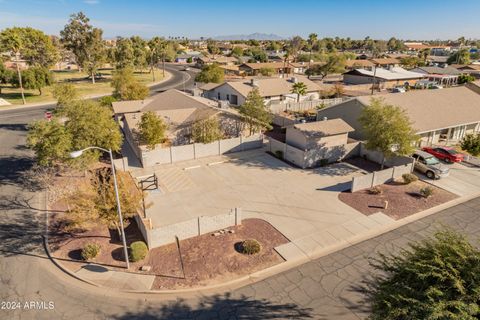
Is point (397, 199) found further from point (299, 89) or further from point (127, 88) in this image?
point (127, 88)

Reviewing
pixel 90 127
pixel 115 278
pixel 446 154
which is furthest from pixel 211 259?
pixel 446 154

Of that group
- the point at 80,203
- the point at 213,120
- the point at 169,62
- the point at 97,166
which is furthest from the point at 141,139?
the point at 169,62

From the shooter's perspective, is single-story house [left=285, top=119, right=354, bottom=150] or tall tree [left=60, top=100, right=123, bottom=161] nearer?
tall tree [left=60, top=100, right=123, bottom=161]

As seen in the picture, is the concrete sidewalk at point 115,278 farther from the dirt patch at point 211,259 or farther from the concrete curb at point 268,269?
the dirt patch at point 211,259

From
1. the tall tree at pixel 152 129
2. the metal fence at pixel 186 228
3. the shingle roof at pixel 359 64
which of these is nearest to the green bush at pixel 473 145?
the metal fence at pixel 186 228

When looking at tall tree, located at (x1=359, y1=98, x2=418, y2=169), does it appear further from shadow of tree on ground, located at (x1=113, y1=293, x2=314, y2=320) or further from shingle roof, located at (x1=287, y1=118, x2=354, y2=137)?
shadow of tree on ground, located at (x1=113, y1=293, x2=314, y2=320)

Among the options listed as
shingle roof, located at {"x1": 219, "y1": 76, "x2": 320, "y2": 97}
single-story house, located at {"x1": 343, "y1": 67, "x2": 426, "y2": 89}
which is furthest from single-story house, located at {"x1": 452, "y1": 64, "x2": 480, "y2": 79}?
shingle roof, located at {"x1": 219, "y1": 76, "x2": 320, "y2": 97}
